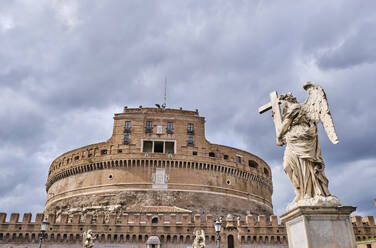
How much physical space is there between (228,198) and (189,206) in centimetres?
522

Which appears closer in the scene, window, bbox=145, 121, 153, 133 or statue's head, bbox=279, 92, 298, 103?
statue's head, bbox=279, 92, 298, 103

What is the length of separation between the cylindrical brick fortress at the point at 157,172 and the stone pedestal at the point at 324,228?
32559 millimetres

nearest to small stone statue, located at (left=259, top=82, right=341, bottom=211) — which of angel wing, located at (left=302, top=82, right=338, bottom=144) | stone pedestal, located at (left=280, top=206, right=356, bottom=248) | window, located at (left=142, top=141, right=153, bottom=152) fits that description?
angel wing, located at (left=302, top=82, right=338, bottom=144)

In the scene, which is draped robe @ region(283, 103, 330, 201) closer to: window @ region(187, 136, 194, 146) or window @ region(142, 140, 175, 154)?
window @ region(142, 140, 175, 154)

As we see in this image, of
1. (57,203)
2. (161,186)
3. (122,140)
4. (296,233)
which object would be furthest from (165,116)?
(296,233)

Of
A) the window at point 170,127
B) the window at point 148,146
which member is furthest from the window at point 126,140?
the window at point 170,127

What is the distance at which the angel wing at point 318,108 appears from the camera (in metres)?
4.26

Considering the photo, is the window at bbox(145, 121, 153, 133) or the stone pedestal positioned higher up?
the window at bbox(145, 121, 153, 133)

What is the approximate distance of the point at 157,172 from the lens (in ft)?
123

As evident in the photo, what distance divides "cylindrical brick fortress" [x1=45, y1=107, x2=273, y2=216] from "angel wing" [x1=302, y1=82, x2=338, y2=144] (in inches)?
1276

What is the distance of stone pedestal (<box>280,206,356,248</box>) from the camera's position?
3875mm

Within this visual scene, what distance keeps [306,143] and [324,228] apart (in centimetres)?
110

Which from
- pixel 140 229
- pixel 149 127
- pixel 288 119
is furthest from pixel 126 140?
pixel 288 119

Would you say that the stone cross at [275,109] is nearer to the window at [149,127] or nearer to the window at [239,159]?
the window at [149,127]
